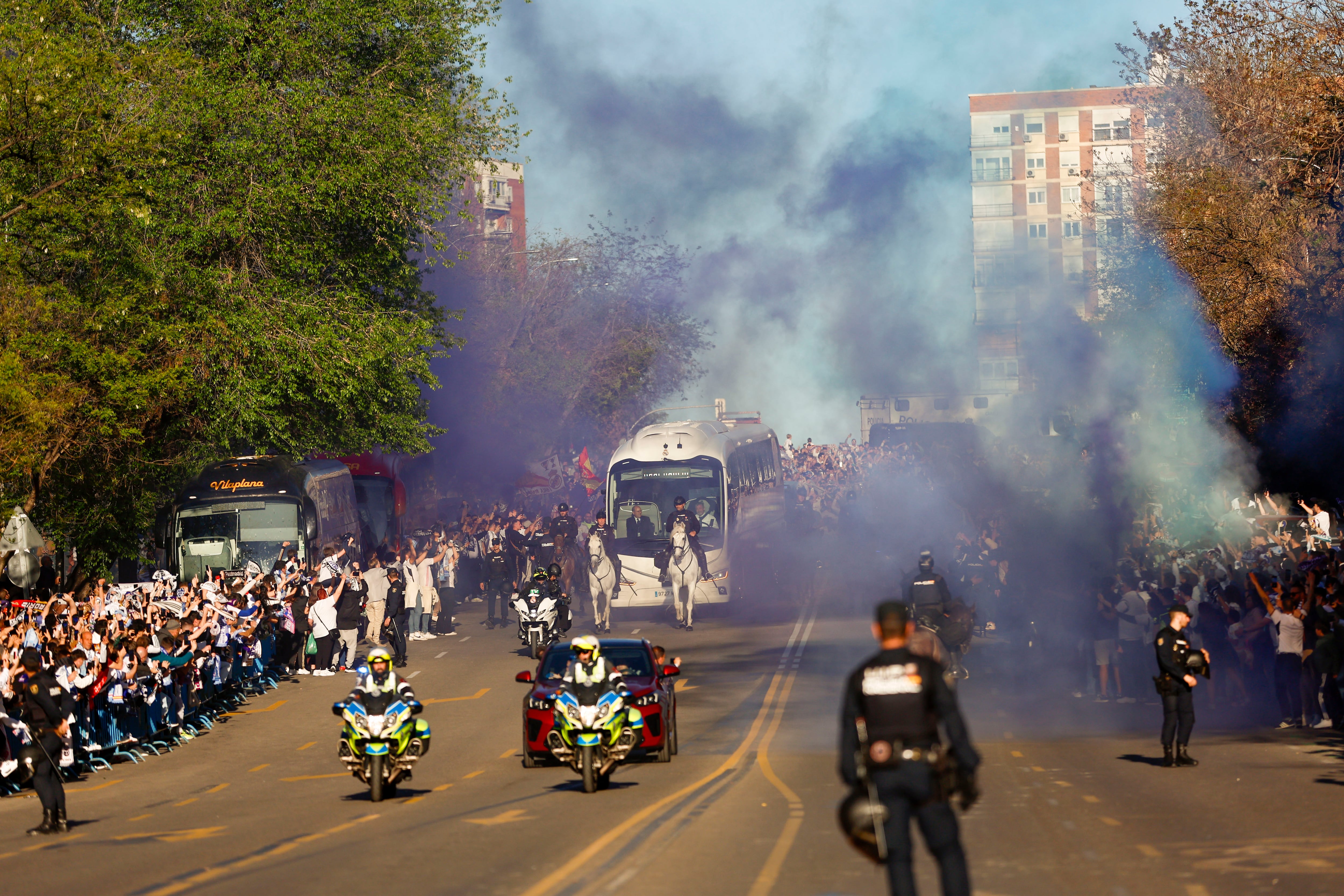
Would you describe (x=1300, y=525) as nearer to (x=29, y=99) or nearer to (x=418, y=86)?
(x=418, y=86)

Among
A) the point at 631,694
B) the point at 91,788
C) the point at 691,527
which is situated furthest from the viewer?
the point at 691,527

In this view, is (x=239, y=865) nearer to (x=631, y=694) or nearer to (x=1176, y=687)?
(x=631, y=694)

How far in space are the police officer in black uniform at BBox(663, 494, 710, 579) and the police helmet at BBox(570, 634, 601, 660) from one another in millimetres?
15078

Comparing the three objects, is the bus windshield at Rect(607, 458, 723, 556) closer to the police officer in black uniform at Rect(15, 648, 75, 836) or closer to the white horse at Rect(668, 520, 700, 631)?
the white horse at Rect(668, 520, 700, 631)

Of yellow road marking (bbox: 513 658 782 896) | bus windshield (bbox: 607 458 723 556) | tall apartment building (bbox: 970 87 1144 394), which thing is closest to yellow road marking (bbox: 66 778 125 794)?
yellow road marking (bbox: 513 658 782 896)

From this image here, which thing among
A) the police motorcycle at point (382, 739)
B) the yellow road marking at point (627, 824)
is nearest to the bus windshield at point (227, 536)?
the yellow road marking at point (627, 824)

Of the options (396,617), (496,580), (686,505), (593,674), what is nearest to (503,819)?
(593,674)

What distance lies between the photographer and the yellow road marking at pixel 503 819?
482 inches

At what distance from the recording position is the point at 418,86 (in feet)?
112

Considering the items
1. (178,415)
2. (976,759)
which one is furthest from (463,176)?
(976,759)

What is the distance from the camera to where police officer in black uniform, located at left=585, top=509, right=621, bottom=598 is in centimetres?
2966

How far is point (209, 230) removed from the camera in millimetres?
29812

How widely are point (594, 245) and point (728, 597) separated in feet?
106

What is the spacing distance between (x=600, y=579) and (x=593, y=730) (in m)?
15.4
